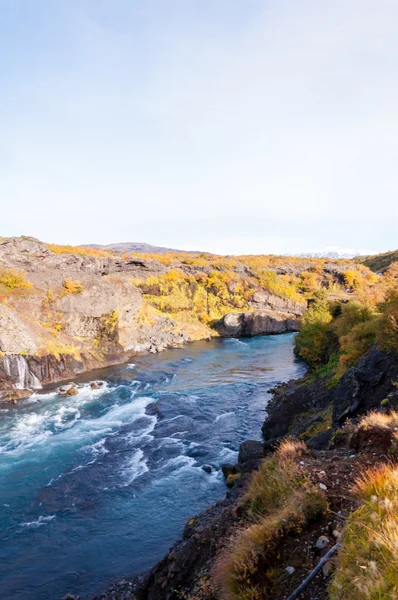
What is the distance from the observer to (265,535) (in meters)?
6.27

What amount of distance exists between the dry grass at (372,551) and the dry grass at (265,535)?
1634 mm

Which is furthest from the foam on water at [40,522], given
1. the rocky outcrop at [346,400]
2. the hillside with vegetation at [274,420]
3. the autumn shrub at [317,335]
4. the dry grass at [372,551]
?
the autumn shrub at [317,335]

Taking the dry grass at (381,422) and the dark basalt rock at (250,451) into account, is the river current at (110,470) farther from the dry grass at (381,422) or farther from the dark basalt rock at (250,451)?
the dry grass at (381,422)

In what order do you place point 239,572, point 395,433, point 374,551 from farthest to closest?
1. point 395,433
2. point 239,572
3. point 374,551

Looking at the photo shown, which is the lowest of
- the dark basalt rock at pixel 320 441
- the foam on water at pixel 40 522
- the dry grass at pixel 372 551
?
the foam on water at pixel 40 522

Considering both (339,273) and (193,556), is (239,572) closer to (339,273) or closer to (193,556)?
(193,556)

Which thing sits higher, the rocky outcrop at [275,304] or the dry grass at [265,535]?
the rocky outcrop at [275,304]

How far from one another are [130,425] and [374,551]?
72.0 feet

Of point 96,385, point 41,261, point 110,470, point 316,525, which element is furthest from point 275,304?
point 316,525

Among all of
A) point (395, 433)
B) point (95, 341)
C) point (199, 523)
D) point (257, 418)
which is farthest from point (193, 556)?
point (95, 341)

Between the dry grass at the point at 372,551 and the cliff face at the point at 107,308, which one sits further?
the cliff face at the point at 107,308

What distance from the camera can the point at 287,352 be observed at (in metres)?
43.2

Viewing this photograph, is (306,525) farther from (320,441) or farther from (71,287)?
(71,287)

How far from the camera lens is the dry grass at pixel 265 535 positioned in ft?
19.1
